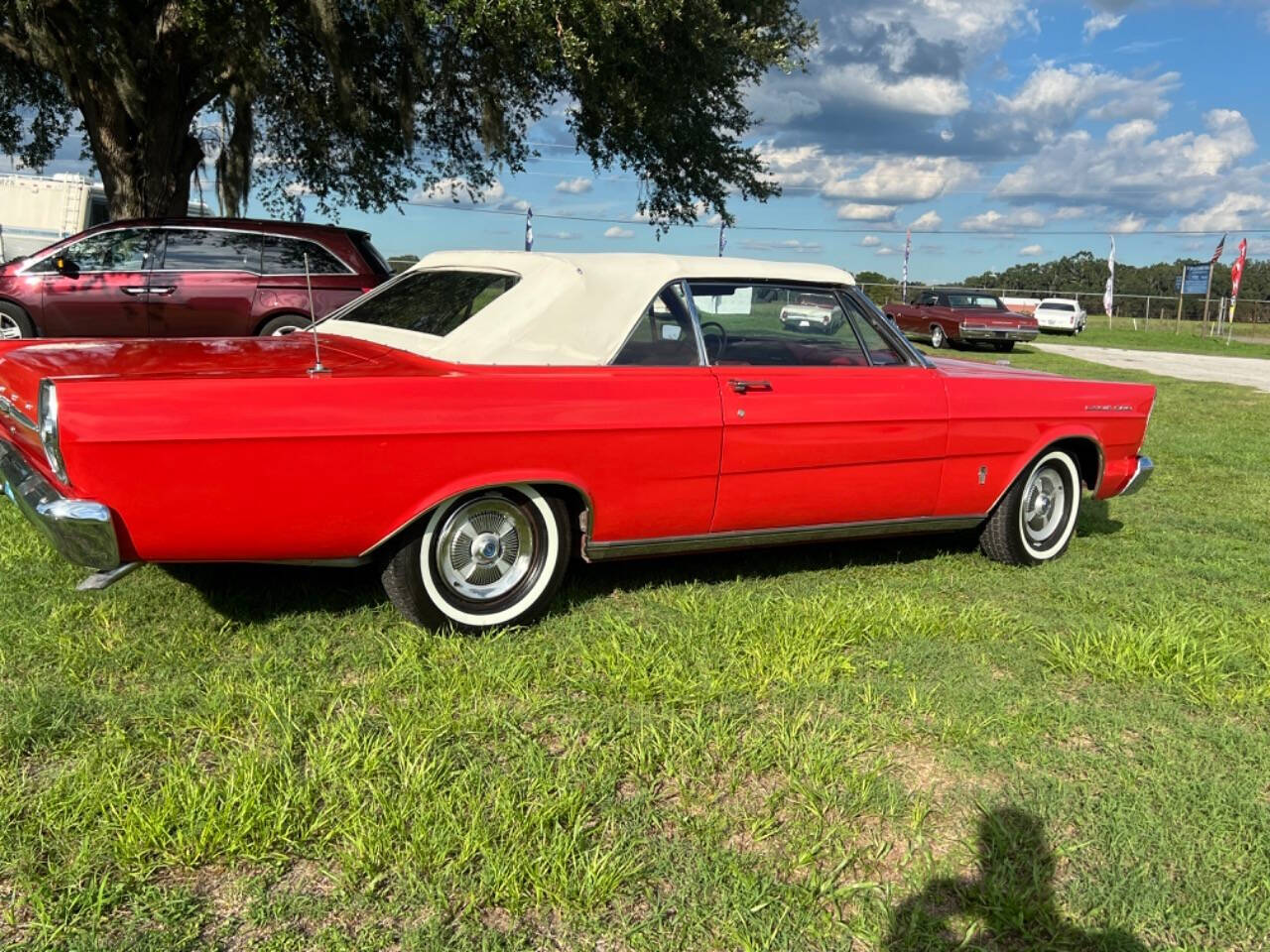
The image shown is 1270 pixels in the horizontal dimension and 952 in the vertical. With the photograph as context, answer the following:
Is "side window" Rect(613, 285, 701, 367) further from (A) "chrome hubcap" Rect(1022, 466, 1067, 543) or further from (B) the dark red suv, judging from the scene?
(B) the dark red suv

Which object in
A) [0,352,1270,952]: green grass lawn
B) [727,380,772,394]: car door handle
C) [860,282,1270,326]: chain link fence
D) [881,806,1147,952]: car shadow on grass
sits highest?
[860,282,1270,326]: chain link fence

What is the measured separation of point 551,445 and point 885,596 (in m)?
1.54

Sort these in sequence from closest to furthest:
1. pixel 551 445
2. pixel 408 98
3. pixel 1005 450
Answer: pixel 551 445
pixel 1005 450
pixel 408 98

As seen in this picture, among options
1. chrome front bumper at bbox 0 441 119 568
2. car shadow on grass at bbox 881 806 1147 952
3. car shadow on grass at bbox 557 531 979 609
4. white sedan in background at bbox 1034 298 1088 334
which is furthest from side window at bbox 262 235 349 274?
white sedan in background at bbox 1034 298 1088 334

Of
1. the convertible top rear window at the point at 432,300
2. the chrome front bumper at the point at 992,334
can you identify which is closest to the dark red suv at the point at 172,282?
the convertible top rear window at the point at 432,300

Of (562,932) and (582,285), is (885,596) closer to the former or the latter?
(582,285)

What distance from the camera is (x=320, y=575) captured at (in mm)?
4121

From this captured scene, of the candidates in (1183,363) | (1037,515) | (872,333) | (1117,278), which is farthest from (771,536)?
(1117,278)

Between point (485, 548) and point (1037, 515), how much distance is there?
2.85 m

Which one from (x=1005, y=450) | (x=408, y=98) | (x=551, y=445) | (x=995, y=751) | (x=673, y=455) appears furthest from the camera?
(x=408, y=98)

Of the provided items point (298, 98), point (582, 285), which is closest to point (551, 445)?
point (582, 285)

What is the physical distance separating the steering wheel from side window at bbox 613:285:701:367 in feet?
0.19

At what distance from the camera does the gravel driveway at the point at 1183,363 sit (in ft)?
57.9

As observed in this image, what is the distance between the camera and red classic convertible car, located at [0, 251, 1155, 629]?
3.02 m
